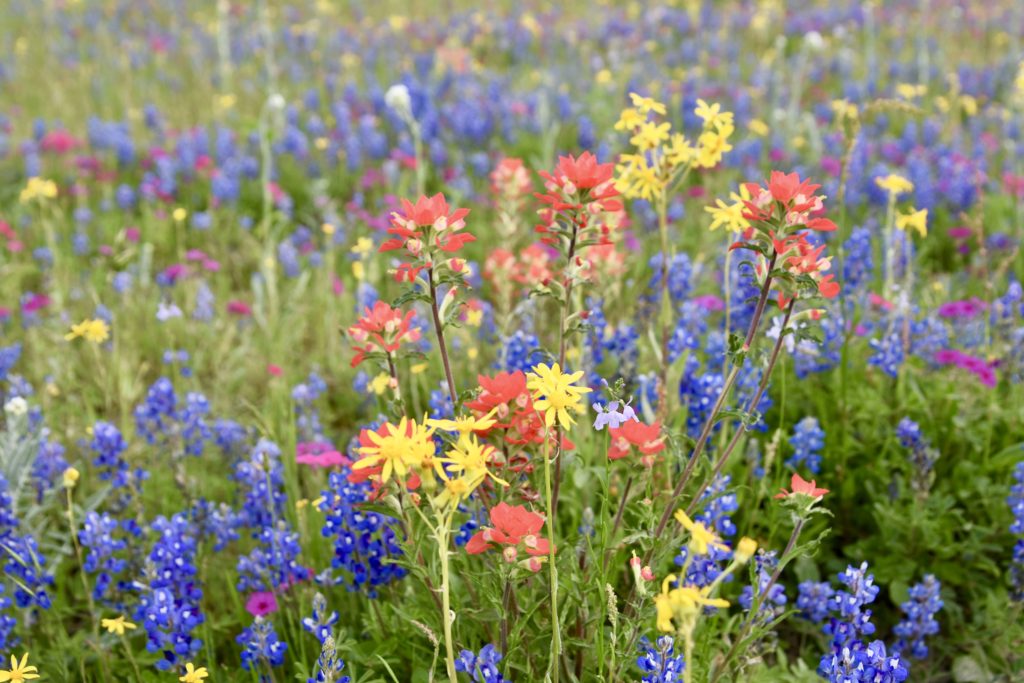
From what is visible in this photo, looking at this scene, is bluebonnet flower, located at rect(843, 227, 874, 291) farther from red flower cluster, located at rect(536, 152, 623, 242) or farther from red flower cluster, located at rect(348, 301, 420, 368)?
red flower cluster, located at rect(348, 301, 420, 368)

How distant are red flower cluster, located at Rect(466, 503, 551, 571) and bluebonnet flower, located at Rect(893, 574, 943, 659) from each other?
46.0 inches

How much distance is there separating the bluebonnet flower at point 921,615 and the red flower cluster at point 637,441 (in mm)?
999

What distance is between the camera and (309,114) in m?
6.85

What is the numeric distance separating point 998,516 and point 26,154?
5824 mm

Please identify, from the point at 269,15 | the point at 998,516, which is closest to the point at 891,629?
the point at 998,516

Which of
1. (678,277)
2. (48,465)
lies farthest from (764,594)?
(48,465)

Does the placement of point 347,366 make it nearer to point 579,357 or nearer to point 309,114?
point 579,357

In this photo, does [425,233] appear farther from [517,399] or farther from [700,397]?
[700,397]

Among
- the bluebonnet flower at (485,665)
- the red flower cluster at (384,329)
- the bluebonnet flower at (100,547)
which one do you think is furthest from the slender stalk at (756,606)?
the bluebonnet flower at (100,547)

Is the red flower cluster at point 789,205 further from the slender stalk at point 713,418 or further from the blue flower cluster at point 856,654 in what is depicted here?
the blue flower cluster at point 856,654

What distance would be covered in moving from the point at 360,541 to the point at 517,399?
32.2 inches

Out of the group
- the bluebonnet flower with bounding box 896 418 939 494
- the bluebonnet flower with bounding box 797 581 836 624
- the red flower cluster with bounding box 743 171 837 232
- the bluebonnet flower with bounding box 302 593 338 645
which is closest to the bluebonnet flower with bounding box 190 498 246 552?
the bluebonnet flower with bounding box 302 593 338 645

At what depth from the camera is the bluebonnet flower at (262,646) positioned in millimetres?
1902

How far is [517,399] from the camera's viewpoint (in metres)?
1.42
